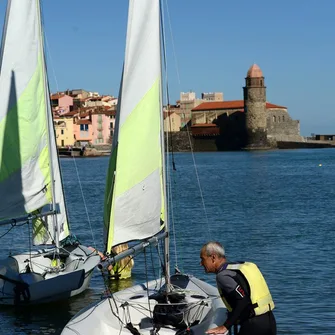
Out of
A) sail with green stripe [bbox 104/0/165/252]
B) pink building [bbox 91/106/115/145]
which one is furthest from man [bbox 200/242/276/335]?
pink building [bbox 91/106/115/145]

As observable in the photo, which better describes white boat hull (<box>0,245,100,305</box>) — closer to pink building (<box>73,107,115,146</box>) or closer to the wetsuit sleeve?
the wetsuit sleeve

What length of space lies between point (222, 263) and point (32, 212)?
8100 mm

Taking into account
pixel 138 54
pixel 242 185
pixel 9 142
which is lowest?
pixel 242 185

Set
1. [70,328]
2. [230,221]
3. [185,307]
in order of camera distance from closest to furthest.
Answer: [70,328] → [185,307] → [230,221]

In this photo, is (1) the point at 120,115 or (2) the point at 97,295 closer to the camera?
(1) the point at 120,115

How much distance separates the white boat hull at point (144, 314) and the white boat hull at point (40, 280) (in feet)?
12.7

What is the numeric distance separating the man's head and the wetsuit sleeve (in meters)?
0.11

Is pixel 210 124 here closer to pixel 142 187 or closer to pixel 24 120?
pixel 24 120

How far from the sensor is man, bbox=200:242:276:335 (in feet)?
20.4

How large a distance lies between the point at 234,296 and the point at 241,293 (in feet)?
0.19

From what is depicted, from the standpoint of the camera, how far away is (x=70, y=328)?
8047 mm

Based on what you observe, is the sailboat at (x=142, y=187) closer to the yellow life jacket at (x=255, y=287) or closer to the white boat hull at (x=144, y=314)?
the white boat hull at (x=144, y=314)

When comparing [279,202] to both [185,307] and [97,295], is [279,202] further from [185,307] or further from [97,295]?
[185,307]

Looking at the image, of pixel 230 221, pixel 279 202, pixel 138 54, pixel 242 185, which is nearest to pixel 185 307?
pixel 138 54
